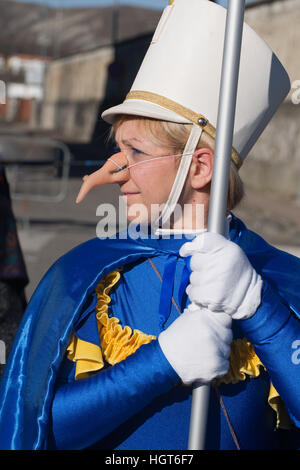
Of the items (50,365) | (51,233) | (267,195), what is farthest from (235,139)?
(267,195)

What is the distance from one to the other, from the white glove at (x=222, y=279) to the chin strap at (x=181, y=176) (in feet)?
0.67

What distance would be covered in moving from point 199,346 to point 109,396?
219 mm

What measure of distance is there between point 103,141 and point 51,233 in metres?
6.33

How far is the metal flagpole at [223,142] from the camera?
1.35 metres

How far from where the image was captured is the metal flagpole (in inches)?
53.0

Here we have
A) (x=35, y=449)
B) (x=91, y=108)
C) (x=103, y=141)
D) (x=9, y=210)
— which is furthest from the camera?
(x=91, y=108)

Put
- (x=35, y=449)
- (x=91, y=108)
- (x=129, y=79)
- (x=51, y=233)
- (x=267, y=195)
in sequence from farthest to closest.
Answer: (x=91, y=108)
(x=267, y=195)
(x=51, y=233)
(x=129, y=79)
(x=35, y=449)

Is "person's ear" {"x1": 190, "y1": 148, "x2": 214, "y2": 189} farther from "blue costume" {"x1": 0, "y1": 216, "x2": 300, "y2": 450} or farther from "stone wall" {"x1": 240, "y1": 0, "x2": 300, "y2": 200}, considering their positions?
"stone wall" {"x1": 240, "y1": 0, "x2": 300, "y2": 200}

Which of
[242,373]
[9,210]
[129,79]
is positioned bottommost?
[242,373]

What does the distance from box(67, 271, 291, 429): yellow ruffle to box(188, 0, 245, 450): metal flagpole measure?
0.17m

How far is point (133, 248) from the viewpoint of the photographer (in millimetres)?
1612

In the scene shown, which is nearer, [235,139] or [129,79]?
[235,139]

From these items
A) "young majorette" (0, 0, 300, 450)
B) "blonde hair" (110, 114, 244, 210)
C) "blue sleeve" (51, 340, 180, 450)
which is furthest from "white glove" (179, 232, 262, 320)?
"blonde hair" (110, 114, 244, 210)
